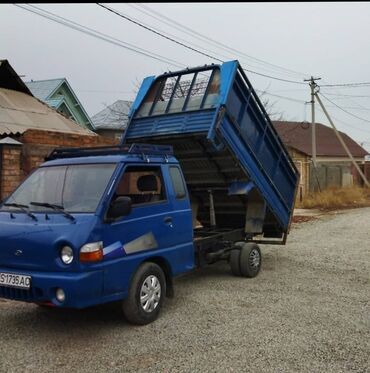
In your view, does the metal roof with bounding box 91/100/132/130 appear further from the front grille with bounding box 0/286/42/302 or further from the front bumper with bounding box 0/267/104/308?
the front bumper with bounding box 0/267/104/308

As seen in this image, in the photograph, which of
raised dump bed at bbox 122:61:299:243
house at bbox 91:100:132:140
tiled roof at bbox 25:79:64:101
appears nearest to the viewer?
raised dump bed at bbox 122:61:299:243

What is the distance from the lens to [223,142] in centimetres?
776

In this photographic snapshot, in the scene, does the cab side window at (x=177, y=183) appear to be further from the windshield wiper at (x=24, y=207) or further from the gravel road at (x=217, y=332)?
the windshield wiper at (x=24, y=207)

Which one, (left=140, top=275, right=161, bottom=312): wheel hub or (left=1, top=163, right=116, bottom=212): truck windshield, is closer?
(left=1, top=163, right=116, bottom=212): truck windshield

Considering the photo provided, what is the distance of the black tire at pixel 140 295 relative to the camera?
561 cm

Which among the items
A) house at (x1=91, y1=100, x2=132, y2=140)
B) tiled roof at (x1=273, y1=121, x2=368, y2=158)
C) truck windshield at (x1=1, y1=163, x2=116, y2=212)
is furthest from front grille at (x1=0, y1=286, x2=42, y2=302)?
tiled roof at (x1=273, y1=121, x2=368, y2=158)

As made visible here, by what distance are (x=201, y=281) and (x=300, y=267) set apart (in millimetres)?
2239

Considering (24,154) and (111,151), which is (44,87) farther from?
(111,151)

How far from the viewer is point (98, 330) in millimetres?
5648

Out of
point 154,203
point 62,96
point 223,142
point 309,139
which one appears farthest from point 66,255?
point 309,139

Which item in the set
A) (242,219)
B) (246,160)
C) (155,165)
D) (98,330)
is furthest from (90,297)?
(242,219)

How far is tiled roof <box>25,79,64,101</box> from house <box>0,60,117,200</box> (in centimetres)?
1178

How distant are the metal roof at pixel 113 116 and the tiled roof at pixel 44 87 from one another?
8565 mm

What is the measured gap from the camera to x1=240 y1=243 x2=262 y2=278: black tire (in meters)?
8.27
